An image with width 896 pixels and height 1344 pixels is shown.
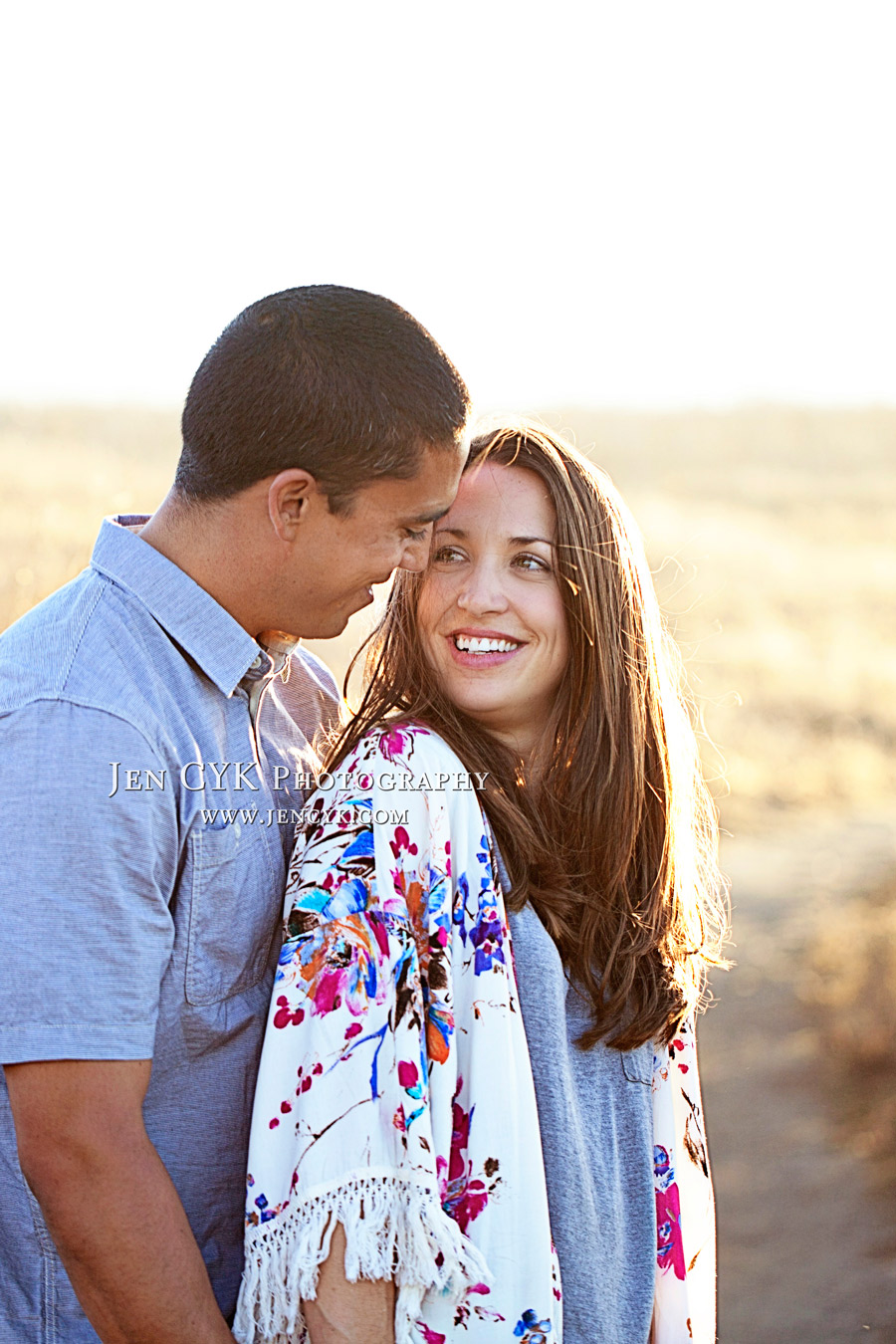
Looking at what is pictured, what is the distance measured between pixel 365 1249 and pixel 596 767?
986 millimetres

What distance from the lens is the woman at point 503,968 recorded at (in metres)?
1.80

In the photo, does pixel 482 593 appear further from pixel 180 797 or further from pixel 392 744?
pixel 180 797

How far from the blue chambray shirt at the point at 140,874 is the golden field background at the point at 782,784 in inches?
34.7

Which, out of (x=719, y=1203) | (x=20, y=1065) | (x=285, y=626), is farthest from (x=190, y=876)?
(x=719, y=1203)

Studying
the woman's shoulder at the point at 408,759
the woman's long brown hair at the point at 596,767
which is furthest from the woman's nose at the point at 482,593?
the woman's shoulder at the point at 408,759

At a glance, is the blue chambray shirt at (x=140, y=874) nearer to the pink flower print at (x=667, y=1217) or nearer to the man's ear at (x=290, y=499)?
the man's ear at (x=290, y=499)

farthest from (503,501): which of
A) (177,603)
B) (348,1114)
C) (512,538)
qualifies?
(348,1114)

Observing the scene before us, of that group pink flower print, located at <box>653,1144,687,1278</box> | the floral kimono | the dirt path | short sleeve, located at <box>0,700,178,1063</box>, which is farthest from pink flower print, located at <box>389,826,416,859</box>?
the dirt path

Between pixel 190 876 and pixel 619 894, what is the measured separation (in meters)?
0.89

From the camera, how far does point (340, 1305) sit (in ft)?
5.86

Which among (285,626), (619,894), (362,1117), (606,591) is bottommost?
(362,1117)

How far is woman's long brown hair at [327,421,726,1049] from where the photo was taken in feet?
7.36

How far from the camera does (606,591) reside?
94.1 inches

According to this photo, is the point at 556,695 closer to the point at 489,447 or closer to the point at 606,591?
the point at 606,591
